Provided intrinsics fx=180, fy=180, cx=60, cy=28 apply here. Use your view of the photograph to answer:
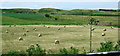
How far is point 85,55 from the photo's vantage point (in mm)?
6168

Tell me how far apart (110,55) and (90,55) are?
81cm

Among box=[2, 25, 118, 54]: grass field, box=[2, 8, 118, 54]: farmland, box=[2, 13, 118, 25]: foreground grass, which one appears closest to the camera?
box=[2, 25, 118, 54]: grass field

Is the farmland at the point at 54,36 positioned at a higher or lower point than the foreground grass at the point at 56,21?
higher

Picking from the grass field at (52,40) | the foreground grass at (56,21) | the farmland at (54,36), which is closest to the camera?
the grass field at (52,40)

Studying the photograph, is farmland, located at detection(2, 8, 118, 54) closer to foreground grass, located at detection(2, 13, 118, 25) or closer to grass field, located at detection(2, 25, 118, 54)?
grass field, located at detection(2, 25, 118, 54)

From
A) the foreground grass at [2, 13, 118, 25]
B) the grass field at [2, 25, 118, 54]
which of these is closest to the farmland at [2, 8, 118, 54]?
the grass field at [2, 25, 118, 54]

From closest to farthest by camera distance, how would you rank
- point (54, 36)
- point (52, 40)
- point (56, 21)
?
1. point (52, 40)
2. point (54, 36)
3. point (56, 21)

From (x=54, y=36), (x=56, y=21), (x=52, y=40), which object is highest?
(x=52, y=40)

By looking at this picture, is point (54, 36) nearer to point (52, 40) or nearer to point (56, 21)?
point (52, 40)

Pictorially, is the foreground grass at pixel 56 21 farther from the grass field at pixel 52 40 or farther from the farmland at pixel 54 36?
the grass field at pixel 52 40

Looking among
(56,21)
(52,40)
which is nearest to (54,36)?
(52,40)

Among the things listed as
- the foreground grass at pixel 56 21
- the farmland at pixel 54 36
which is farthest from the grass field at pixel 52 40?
the foreground grass at pixel 56 21

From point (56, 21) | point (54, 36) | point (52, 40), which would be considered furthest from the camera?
point (56, 21)

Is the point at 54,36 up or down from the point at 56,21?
up
